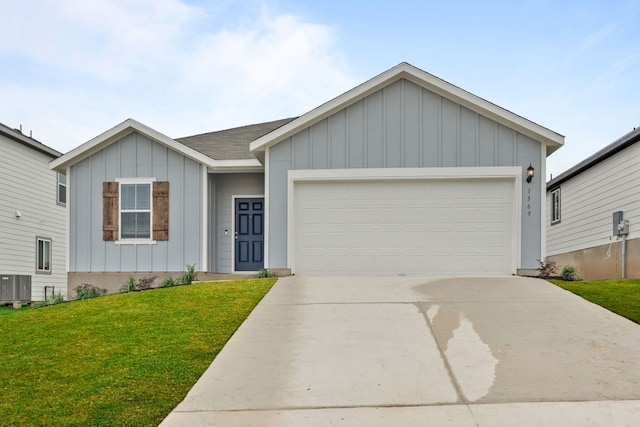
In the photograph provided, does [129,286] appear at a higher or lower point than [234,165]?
lower

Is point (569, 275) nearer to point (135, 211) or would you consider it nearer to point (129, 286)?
point (129, 286)

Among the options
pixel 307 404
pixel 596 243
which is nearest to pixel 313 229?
pixel 307 404

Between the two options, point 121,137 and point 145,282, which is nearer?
point 145,282

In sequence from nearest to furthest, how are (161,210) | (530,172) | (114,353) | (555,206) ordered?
(114,353) → (530,172) → (161,210) → (555,206)

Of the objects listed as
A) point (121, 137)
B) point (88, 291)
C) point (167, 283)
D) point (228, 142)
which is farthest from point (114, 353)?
point (228, 142)

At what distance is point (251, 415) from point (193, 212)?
9.23m

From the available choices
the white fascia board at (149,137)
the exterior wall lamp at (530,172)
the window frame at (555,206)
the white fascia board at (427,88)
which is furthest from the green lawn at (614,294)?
the window frame at (555,206)

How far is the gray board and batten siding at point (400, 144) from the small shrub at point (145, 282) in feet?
9.51

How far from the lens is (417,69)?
13.4 meters

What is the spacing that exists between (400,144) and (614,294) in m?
5.22

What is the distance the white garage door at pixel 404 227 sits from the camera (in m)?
13.4

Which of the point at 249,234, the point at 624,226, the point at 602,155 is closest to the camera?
the point at 249,234

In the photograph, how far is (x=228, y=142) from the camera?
1655cm

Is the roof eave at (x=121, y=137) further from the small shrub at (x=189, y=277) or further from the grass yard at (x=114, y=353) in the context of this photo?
the grass yard at (x=114, y=353)
